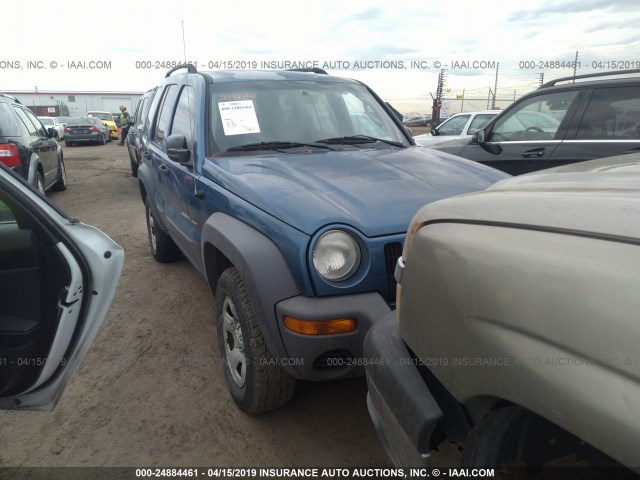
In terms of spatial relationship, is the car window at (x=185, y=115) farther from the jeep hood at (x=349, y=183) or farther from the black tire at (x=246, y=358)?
the black tire at (x=246, y=358)

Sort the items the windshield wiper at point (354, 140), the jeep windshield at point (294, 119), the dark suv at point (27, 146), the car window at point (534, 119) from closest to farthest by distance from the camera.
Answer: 1. the jeep windshield at point (294, 119)
2. the windshield wiper at point (354, 140)
3. the car window at point (534, 119)
4. the dark suv at point (27, 146)

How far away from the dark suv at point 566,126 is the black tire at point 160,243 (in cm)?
354

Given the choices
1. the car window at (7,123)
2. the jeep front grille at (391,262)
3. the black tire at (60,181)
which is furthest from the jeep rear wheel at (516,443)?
the black tire at (60,181)

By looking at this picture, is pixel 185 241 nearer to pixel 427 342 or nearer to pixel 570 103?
pixel 427 342

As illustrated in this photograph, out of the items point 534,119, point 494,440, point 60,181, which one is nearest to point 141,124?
point 60,181

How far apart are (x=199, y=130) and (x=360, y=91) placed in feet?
4.85

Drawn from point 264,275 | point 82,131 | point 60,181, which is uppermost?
point 82,131

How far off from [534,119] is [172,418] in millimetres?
4530

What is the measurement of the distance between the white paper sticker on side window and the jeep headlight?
144cm

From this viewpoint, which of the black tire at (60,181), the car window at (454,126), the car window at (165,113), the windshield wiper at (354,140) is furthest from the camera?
the car window at (454,126)

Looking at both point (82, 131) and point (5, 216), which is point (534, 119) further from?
point (82, 131)

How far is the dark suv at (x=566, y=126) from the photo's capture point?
4.17m

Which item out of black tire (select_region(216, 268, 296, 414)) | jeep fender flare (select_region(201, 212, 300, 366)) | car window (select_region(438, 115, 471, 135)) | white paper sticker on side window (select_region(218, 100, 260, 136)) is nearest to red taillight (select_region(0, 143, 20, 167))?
white paper sticker on side window (select_region(218, 100, 260, 136))

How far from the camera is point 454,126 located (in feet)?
Result: 35.1
